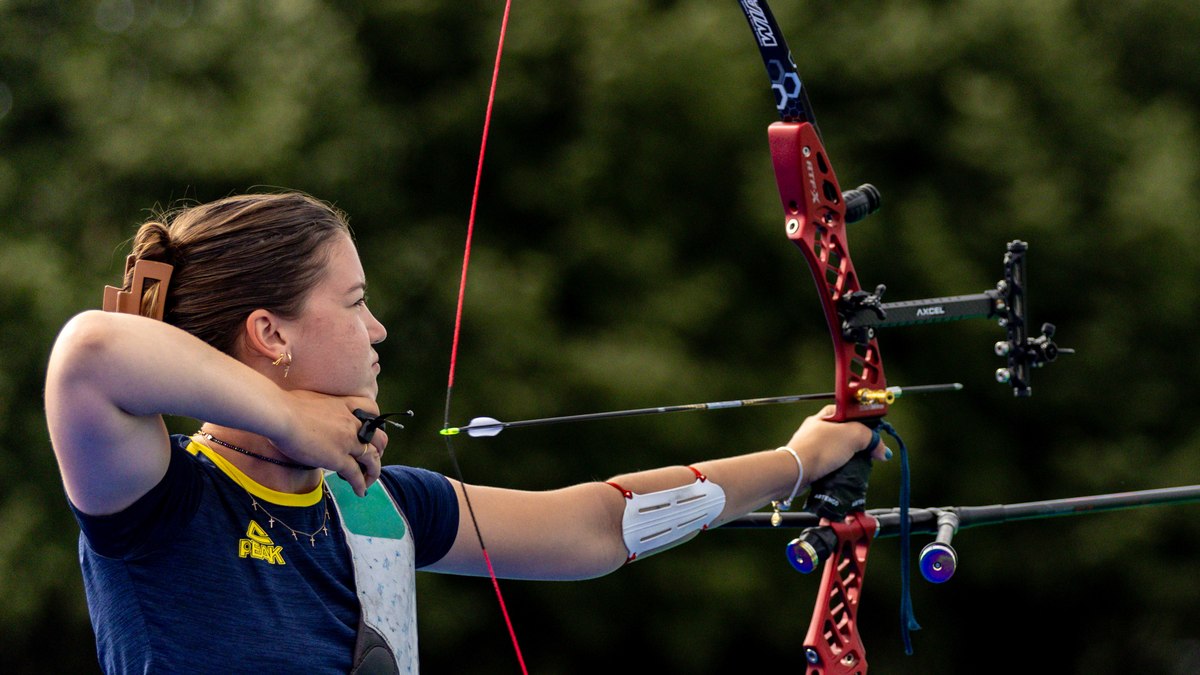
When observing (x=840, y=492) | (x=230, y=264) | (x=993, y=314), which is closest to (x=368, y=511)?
(x=230, y=264)

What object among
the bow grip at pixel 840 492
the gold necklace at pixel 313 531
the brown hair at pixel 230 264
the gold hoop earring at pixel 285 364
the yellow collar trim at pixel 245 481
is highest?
the brown hair at pixel 230 264

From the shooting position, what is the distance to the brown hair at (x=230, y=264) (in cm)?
154

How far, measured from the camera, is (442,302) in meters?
5.76

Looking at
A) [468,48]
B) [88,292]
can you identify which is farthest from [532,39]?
[88,292]

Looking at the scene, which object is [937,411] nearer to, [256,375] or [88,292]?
[88,292]

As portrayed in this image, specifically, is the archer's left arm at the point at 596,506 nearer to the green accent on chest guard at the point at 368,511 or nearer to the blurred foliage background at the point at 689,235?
the green accent on chest guard at the point at 368,511

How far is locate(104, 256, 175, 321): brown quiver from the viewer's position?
57.7 inches

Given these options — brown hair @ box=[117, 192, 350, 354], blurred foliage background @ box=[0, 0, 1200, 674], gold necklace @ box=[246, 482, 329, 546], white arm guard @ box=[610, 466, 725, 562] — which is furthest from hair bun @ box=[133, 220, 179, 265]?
blurred foliage background @ box=[0, 0, 1200, 674]

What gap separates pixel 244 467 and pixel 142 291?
23 cm

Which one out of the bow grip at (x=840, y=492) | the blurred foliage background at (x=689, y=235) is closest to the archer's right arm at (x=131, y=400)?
the bow grip at (x=840, y=492)

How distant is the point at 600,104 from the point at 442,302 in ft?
3.99

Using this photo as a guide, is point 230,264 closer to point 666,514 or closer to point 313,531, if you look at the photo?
point 313,531

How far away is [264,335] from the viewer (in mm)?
1542

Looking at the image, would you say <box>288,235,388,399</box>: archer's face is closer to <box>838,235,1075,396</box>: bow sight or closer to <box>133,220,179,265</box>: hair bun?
<box>133,220,179,265</box>: hair bun
